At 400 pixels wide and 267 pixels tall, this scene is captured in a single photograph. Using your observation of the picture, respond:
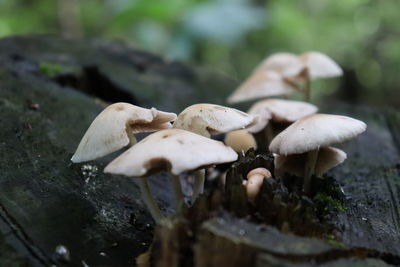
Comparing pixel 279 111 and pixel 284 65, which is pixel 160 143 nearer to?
pixel 279 111

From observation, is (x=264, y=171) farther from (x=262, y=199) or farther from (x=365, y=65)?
(x=365, y=65)

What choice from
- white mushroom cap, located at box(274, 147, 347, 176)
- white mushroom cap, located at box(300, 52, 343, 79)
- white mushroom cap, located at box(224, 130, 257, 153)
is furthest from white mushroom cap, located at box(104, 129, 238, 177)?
white mushroom cap, located at box(300, 52, 343, 79)

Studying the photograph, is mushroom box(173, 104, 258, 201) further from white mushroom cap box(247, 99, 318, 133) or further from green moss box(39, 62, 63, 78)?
green moss box(39, 62, 63, 78)

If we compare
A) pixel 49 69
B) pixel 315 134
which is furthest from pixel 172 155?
pixel 49 69

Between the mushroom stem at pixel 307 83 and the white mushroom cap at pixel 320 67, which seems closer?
the white mushroom cap at pixel 320 67

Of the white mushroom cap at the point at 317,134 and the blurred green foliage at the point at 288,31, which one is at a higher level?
the white mushroom cap at the point at 317,134

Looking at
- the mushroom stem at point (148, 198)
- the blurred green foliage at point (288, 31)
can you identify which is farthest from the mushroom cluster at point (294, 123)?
the blurred green foliage at point (288, 31)

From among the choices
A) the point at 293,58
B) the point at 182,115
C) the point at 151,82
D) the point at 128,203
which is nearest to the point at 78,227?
the point at 128,203

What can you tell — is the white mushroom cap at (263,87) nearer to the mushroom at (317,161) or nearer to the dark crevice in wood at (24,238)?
the mushroom at (317,161)
